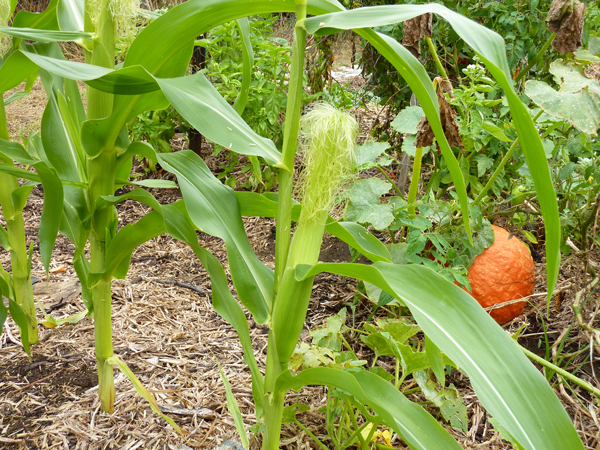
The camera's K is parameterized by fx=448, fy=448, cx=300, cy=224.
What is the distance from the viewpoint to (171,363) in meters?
1.57

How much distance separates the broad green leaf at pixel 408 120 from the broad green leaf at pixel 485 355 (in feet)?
3.25

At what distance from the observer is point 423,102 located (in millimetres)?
812

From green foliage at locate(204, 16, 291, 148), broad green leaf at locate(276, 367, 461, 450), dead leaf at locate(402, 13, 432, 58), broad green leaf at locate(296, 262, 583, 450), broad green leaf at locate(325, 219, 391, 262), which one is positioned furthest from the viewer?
green foliage at locate(204, 16, 291, 148)

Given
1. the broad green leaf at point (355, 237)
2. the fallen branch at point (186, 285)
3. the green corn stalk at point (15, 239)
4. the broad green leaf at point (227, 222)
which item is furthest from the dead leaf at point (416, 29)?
the fallen branch at point (186, 285)

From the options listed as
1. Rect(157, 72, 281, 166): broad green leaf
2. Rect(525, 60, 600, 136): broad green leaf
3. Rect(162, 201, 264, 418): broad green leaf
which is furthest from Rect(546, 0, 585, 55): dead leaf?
Rect(162, 201, 264, 418): broad green leaf

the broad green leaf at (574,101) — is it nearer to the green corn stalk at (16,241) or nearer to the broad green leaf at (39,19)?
the broad green leaf at (39,19)

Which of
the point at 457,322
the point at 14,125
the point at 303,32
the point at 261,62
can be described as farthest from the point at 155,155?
the point at 14,125

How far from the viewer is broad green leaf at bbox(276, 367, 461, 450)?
2.63 feet

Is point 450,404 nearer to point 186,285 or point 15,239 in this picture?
point 186,285

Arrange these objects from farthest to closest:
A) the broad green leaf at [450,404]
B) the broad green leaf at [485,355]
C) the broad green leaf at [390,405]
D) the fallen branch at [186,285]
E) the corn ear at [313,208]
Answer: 1. the fallen branch at [186,285]
2. the broad green leaf at [450,404]
3. the corn ear at [313,208]
4. the broad green leaf at [390,405]
5. the broad green leaf at [485,355]

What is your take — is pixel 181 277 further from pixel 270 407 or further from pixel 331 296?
pixel 270 407

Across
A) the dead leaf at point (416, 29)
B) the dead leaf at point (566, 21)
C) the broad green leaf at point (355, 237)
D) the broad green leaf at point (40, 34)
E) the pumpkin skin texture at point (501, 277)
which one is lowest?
the pumpkin skin texture at point (501, 277)

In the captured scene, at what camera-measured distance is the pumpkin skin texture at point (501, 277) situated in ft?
5.52

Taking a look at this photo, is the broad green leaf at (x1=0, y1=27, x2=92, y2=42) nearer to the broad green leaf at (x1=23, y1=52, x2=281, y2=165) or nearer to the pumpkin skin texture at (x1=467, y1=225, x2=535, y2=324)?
the broad green leaf at (x1=23, y1=52, x2=281, y2=165)
